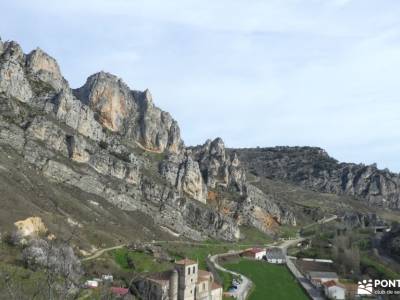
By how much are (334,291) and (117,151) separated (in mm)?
80523

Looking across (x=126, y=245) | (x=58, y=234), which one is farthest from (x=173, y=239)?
(x=58, y=234)

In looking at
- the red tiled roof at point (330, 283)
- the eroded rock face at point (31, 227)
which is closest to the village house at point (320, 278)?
the red tiled roof at point (330, 283)

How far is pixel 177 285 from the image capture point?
6356 cm

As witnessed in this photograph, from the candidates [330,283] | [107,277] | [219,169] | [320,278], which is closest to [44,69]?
[219,169]

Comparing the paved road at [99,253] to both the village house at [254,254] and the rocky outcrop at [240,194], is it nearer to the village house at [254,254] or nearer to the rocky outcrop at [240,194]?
the village house at [254,254]

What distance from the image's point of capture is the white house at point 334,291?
80812mm

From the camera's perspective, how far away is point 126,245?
90.5 meters

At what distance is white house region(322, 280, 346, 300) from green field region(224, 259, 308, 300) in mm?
3897

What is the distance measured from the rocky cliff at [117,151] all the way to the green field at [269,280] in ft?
76.0

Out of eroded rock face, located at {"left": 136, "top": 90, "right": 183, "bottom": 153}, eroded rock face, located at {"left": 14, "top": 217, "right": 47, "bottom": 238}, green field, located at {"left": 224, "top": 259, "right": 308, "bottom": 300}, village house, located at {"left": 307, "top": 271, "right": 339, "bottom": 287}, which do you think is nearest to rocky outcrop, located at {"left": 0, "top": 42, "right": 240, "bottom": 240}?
eroded rock face, located at {"left": 136, "top": 90, "right": 183, "bottom": 153}

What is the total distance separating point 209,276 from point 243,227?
86.3m

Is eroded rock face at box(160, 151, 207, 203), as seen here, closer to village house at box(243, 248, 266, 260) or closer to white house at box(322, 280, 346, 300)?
village house at box(243, 248, 266, 260)

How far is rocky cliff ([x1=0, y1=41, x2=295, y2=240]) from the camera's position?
4564 inches

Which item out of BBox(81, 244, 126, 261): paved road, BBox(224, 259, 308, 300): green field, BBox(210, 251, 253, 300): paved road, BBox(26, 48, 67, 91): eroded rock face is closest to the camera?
BBox(81, 244, 126, 261): paved road
